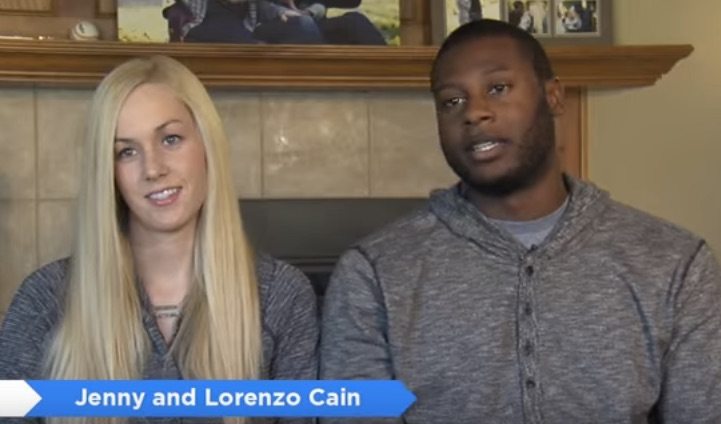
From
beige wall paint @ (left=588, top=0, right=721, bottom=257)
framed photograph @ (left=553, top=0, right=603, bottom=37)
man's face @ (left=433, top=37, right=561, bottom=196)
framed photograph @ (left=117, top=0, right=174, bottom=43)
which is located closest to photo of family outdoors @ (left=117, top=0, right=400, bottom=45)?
framed photograph @ (left=117, top=0, right=174, bottom=43)

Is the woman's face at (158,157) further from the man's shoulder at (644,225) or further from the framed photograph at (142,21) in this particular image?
the framed photograph at (142,21)

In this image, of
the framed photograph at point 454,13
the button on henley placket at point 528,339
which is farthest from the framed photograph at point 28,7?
the button on henley placket at point 528,339

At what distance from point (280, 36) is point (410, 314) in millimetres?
1070

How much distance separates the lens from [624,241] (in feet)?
4.61

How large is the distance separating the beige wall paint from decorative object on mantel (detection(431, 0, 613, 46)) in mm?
131

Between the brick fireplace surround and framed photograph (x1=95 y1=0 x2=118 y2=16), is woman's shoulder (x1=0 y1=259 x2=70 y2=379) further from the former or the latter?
framed photograph (x1=95 y1=0 x2=118 y2=16)

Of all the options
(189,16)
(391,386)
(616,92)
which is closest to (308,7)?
(189,16)

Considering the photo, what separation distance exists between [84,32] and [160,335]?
3.33 ft

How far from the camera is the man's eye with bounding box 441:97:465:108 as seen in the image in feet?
4.58

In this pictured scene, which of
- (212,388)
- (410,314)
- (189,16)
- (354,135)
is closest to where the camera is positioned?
(212,388)

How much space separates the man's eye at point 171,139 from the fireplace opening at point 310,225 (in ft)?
2.95

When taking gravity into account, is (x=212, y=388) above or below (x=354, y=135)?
below

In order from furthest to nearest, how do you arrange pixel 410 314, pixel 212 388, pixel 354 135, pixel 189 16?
pixel 354 135
pixel 189 16
pixel 410 314
pixel 212 388

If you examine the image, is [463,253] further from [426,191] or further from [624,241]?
[426,191]
